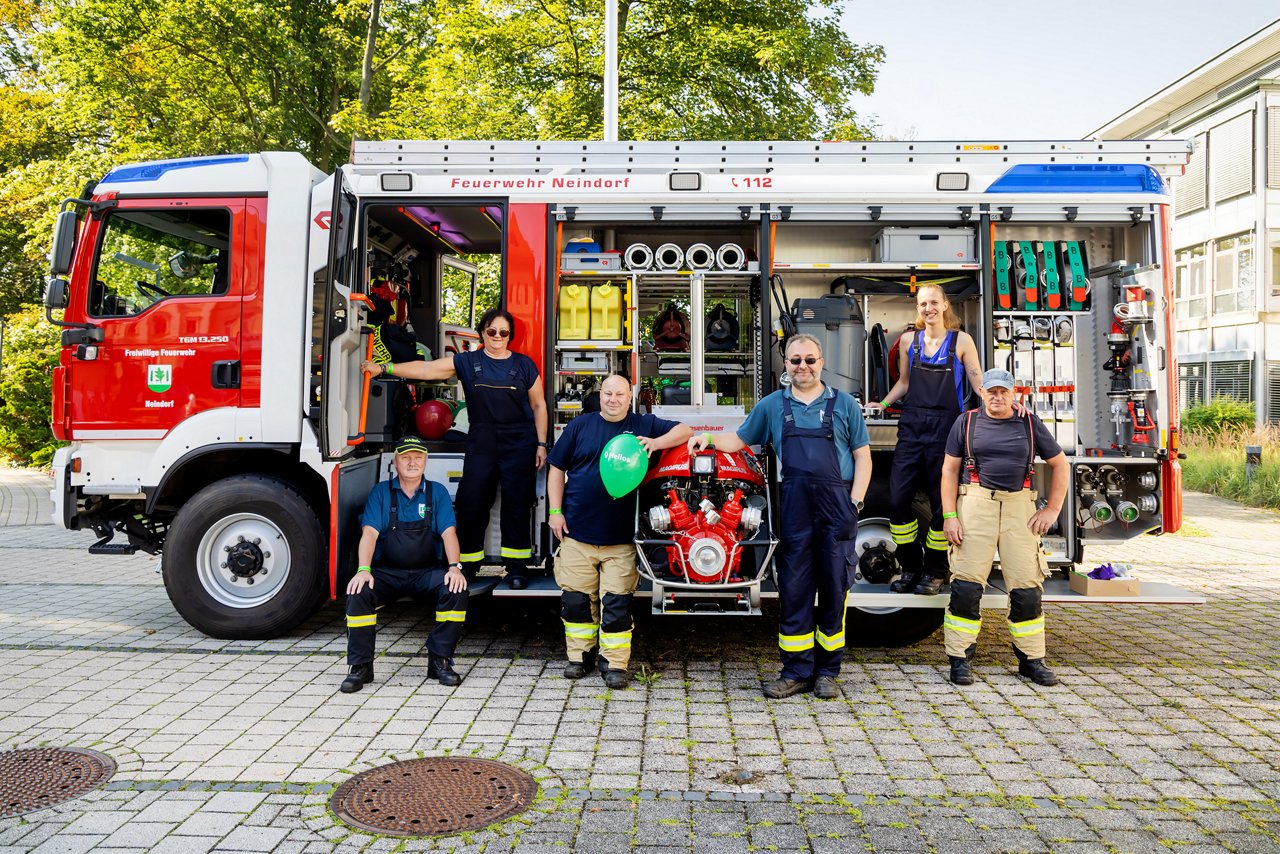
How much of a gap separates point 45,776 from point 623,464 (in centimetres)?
302

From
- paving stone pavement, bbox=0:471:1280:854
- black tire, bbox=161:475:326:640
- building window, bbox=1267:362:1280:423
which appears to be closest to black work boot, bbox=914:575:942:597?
paving stone pavement, bbox=0:471:1280:854

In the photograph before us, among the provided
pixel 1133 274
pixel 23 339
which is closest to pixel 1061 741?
pixel 1133 274

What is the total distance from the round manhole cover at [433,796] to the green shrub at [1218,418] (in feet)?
59.6

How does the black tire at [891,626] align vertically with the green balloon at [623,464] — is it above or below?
below

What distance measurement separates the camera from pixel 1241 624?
22.9 feet

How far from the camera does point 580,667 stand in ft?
18.1

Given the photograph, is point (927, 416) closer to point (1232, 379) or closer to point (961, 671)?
point (961, 671)

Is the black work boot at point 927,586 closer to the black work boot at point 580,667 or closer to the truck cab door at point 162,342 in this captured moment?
the black work boot at point 580,667

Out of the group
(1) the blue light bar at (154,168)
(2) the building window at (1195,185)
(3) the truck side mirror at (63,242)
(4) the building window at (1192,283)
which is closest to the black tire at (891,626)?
(1) the blue light bar at (154,168)

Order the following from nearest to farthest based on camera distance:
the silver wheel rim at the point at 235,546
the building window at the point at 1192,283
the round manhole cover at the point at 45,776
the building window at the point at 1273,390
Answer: the round manhole cover at the point at 45,776
the silver wheel rim at the point at 235,546
the building window at the point at 1273,390
the building window at the point at 1192,283

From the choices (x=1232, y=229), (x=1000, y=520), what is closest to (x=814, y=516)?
(x=1000, y=520)

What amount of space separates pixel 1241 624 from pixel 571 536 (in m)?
5.23

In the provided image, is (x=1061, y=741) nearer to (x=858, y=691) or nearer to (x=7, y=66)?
(x=858, y=691)

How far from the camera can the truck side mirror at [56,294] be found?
592cm
